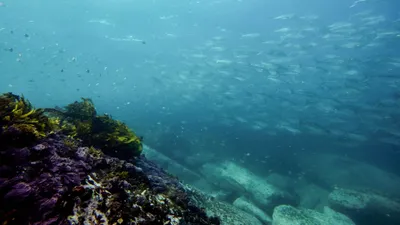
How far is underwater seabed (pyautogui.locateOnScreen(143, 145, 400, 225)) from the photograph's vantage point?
513 inches

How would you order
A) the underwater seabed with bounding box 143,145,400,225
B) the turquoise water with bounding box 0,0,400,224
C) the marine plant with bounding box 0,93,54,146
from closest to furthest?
the marine plant with bounding box 0,93,54,146
the underwater seabed with bounding box 143,145,400,225
the turquoise water with bounding box 0,0,400,224

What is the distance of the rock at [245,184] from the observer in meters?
19.1

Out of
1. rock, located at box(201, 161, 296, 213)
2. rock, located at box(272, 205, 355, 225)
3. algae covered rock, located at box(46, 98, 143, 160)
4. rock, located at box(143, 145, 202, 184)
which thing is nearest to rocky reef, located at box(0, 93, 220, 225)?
algae covered rock, located at box(46, 98, 143, 160)

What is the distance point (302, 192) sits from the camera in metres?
25.7

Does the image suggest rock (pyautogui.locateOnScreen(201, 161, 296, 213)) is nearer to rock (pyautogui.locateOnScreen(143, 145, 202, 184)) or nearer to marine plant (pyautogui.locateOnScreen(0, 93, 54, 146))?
rock (pyautogui.locateOnScreen(143, 145, 202, 184))

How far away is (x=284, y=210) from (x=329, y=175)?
18.0 m

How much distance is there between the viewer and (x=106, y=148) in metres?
5.62

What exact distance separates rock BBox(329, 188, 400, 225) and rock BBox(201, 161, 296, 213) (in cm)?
367

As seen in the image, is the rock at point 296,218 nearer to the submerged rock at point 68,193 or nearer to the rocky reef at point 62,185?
the rocky reef at point 62,185

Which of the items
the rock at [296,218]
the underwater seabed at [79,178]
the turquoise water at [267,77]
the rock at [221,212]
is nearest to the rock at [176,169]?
the turquoise water at [267,77]

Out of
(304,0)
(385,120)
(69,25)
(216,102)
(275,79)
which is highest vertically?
(304,0)

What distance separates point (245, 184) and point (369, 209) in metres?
9.48

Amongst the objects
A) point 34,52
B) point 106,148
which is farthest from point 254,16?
point 34,52

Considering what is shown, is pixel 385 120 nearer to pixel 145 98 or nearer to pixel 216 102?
pixel 216 102
